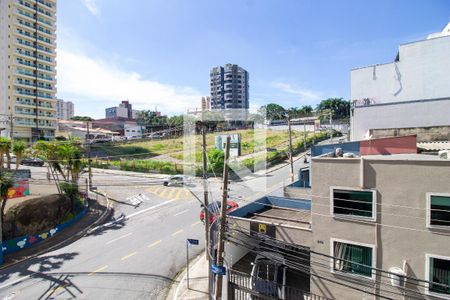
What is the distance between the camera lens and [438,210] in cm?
1040

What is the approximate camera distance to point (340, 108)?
100000 millimetres

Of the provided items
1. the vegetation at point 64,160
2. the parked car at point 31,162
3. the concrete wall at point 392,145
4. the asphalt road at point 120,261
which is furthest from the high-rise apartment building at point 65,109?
the concrete wall at point 392,145

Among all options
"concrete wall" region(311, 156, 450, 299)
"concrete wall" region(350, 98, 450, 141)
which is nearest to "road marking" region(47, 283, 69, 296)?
"concrete wall" region(311, 156, 450, 299)

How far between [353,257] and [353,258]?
46 millimetres

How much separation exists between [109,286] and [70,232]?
11.0 meters

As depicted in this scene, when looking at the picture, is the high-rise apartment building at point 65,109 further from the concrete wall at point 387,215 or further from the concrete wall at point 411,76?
the concrete wall at point 387,215

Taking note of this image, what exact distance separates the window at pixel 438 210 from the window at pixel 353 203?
6.04 feet

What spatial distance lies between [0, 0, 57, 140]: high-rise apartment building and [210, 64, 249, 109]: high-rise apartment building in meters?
80.9

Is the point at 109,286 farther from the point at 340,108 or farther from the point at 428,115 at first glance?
the point at 340,108

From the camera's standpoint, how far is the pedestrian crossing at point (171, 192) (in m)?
33.2

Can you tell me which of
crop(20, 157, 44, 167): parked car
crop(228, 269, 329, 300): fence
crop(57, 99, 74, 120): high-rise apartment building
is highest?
crop(57, 99, 74, 120): high-rise apartment building

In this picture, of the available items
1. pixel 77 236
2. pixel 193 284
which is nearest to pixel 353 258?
pixel 193 284

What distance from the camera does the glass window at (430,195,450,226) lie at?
10280 mm

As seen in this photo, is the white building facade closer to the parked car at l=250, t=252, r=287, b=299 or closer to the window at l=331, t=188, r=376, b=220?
the window at l=331, t=188, r=376, b=220
